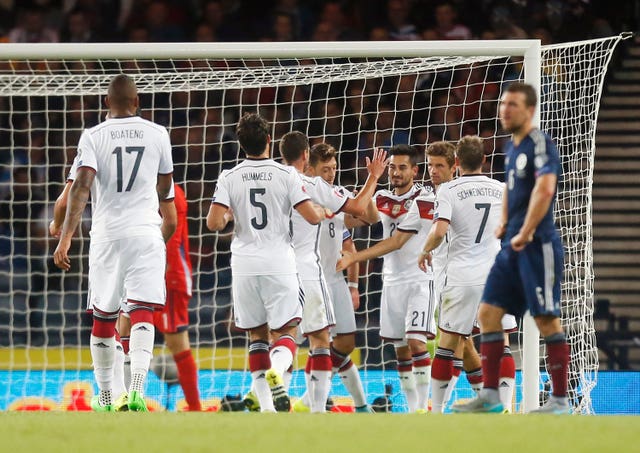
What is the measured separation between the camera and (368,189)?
7.72 metres

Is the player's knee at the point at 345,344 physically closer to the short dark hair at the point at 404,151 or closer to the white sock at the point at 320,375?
the white sock at the point at 320,375

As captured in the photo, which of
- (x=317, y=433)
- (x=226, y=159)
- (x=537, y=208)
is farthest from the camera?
(x=226, y=159)

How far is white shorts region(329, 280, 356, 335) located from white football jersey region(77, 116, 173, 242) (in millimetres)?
2174

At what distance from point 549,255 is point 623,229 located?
8.36 meters

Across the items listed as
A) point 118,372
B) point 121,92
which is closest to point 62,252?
point 121,92

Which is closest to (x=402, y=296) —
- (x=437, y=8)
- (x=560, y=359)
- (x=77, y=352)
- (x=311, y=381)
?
(x=311, y=381)

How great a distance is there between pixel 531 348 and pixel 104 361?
293cm

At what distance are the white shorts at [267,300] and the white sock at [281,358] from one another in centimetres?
15

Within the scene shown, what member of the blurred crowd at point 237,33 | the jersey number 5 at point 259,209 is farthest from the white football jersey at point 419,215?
the blurred crowd at point 237,33

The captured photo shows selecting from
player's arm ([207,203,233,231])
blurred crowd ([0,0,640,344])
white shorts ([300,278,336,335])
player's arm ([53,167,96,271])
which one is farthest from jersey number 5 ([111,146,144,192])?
blurred crowd ([0,0,640,344])

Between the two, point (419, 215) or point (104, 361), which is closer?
point (104, 361)

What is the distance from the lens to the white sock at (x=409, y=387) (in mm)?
8883

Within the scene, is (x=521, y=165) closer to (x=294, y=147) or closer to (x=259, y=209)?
(x=259, y=209)

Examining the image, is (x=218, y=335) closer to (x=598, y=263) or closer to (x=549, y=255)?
(x=598, y=263)
